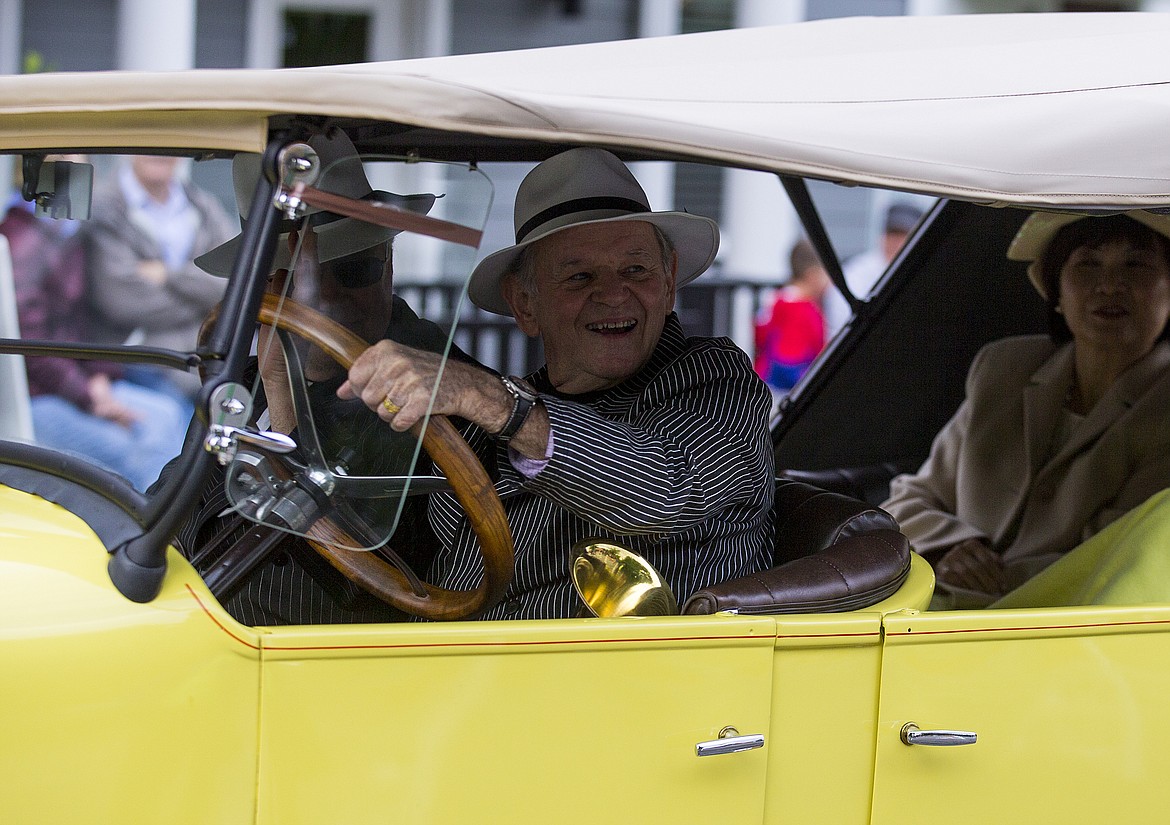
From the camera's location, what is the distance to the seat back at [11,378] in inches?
90.8

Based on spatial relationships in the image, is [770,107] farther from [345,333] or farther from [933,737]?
[933,737]

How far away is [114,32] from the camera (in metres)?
9.29

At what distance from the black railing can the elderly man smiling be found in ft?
5.56

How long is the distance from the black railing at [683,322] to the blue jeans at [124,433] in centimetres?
144

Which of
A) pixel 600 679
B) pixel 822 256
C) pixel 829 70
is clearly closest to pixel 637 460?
pixel 600 679

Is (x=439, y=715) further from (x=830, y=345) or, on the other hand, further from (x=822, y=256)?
(x=830, y=345)

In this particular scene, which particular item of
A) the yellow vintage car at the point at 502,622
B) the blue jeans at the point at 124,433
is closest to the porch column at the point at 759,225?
the blue jeans at the point at 124,433

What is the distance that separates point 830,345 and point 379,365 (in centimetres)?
243

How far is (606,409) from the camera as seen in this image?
246 cm

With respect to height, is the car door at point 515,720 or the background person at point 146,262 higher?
the background person at point 146,262

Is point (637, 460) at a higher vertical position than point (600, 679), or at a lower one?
higher

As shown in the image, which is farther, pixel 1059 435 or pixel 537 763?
pixel 1059 435

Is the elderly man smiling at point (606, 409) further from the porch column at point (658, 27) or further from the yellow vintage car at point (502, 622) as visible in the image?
the porch column at point (658, 27)

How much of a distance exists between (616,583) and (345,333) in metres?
0.60
